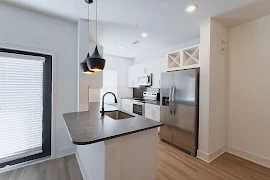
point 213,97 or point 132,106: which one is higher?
point 213,97

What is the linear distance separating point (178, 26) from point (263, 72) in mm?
1843

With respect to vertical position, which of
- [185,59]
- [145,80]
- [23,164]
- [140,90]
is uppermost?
[185,59]

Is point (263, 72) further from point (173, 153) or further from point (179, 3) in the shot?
point (173, 153)

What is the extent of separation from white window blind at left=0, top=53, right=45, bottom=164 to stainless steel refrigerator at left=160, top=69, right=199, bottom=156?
2740mm

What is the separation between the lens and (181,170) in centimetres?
218

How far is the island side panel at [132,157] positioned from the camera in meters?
1.38

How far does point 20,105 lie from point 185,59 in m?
3.50

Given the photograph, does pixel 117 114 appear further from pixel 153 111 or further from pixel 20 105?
pixel 20 105

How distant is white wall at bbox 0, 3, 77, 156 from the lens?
7.14ft

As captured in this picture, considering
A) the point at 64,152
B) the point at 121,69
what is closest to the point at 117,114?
the point at 64,152

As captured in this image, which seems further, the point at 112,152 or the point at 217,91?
the point at 217,91

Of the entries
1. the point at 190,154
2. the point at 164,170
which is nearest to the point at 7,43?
the point at 164,170

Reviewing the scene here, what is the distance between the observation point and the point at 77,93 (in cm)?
276

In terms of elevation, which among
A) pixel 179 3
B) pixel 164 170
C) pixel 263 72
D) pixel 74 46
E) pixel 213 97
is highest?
pixel 179 3
